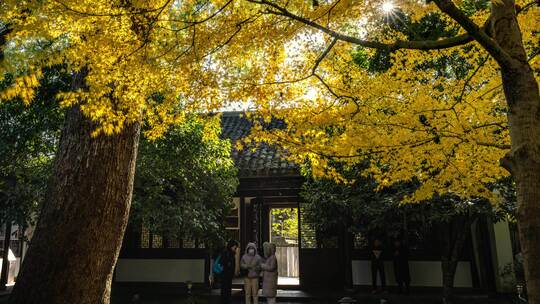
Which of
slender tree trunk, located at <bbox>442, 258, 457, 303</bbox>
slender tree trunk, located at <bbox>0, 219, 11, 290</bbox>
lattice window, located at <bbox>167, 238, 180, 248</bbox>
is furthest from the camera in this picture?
slender tree trunk, located at <bbox>0, 219, 11, 290</bbox>

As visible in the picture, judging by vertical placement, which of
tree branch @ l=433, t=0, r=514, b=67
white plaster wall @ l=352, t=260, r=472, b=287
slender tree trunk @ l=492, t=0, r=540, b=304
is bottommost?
white plaster wall @ l=352, t=260, r=472, b=287

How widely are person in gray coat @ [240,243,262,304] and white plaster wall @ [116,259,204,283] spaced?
337 centimetres

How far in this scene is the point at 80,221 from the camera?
4449 millimetres

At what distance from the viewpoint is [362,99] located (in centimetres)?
582

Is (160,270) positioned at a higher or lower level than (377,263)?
lower

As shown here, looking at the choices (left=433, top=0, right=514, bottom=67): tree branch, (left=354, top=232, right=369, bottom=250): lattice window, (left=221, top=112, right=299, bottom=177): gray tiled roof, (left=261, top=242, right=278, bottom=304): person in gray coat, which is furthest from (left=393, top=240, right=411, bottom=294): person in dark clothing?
(left=433, top=0, right=514, bottom=67): tree branch

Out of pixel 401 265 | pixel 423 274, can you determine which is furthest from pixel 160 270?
pixel 423 274

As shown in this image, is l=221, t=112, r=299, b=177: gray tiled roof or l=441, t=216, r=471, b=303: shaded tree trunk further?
l=221, t=112, r=299, b=177: gray tiled roof

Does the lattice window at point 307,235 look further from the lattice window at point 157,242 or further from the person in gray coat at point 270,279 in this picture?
the lattice window at point 157,242

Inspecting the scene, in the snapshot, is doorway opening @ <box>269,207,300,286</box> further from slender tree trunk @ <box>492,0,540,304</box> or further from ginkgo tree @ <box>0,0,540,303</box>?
slender tree trunk @ <box>492,0,540,304</box>

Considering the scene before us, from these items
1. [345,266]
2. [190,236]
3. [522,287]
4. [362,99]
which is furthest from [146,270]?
[522,287]

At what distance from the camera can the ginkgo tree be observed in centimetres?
368

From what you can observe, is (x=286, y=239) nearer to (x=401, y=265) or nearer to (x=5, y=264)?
(x=401, y=265)

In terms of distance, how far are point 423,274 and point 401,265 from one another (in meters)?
0.92
